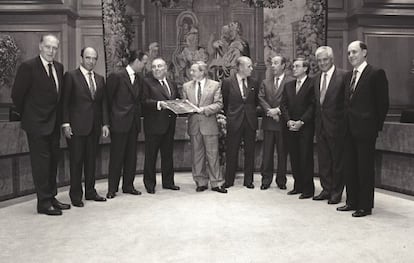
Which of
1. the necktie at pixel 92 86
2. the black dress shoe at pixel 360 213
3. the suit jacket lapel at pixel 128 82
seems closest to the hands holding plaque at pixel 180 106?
the suit jacket lapel at pixel 128 82

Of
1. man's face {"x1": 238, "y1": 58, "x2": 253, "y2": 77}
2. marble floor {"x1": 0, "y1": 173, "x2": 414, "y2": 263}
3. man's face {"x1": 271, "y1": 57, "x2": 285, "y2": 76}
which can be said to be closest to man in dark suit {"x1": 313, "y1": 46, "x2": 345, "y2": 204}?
marble floor {"x1": 0, "y1": 173, "x2": 414, "y2": 263}

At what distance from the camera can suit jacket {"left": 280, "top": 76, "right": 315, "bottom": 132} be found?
5.85 metres

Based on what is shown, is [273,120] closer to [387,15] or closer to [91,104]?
[91,104]

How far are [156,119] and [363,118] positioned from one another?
2.62 metres

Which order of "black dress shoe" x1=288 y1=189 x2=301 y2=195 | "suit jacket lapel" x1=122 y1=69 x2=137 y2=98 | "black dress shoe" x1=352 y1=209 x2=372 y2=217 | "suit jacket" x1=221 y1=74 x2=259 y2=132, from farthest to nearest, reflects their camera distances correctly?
"suit jacket" x1=221 y1=74 x2=259 y2=132
"black dress shoe" x1=288 y1=189 x2=301 y2=195
"suit jacket lapel" x1=122 y1=69 x2=137 y2=98
"black dress shoe" x1=352 y1=209 x2=372 y2=217

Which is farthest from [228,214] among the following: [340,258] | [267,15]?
[267,15]

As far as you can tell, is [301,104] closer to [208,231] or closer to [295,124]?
[295,124]

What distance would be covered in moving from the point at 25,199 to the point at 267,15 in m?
5.10

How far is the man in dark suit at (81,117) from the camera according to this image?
5336mm

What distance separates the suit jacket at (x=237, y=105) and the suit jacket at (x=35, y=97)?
7.94 ft

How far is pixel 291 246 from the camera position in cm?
374

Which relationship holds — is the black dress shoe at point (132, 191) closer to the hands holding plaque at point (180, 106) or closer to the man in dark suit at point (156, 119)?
the man in dark suit at point (156, 119)

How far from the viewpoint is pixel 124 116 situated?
5.91 metres

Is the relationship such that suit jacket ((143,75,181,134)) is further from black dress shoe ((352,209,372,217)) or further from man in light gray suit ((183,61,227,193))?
black dress shoe ((352,209,372,217))
